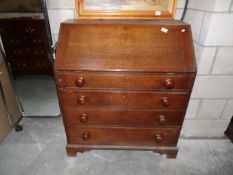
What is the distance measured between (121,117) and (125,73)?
0.43 m

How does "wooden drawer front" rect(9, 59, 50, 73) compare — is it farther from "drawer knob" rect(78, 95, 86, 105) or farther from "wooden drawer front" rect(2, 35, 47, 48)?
"drawer knob" rect(78, 95, 86, 105)

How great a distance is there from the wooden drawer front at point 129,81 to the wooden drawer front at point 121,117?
9.6 inches

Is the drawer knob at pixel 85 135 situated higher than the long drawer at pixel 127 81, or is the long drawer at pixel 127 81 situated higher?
the long drawer at pixel 127 81

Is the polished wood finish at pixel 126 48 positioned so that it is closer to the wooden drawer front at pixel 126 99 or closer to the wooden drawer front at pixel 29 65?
the wooden drawer front at pixel 126 99

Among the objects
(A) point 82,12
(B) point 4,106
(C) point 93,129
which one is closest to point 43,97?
(B) point 4,106

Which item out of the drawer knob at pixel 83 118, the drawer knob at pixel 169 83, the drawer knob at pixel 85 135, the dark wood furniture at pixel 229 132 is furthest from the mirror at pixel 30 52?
the dark wood furniture at pixel 229 132

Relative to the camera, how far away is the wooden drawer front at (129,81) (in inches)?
52.5

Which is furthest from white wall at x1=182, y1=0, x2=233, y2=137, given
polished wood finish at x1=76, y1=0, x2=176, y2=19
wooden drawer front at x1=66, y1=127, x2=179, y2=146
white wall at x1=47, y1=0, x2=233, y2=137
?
wooden drawer front at x1=66, y1=127, x2=179, y2=146

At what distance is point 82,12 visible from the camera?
167 cm

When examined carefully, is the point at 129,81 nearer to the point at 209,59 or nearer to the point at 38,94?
the point at 209,59

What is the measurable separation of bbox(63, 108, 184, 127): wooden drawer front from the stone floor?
0.43 metres

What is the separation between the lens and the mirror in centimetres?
186

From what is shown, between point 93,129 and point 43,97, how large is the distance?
1239mm

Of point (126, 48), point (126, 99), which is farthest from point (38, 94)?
point (126, 48)
